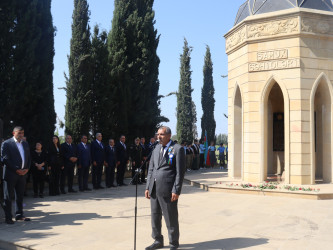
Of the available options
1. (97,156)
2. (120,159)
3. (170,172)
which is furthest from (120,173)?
(170,172)

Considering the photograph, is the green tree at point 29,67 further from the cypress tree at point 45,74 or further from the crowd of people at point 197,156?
the crowd of people at point 197,156

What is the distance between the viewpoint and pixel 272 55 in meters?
11.0

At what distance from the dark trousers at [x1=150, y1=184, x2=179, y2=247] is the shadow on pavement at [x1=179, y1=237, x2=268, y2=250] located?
9.4 inches

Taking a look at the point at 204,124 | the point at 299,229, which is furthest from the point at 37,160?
the point at 204,124

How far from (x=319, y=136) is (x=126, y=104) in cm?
817

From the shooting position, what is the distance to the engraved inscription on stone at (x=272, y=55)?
1090 cm

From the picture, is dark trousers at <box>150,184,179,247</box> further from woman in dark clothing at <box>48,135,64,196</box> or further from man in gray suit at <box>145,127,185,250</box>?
woman in dark clothing at <box>48,135,64,196</box>

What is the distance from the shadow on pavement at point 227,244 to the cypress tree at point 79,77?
9393 mm

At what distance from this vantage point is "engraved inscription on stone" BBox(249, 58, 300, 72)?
10.7 metres

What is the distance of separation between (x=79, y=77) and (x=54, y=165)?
4.84 metres

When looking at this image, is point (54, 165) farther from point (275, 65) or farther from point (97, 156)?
point (275, 65)

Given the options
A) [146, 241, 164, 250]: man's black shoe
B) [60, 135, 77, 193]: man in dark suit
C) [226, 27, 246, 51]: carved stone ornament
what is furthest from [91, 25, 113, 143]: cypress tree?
[146, 241, 164, 250]: man's black shoe

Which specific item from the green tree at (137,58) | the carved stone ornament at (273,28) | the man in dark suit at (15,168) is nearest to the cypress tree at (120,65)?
the green tree at (137,58)

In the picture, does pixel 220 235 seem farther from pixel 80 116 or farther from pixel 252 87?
pixel 80 116
